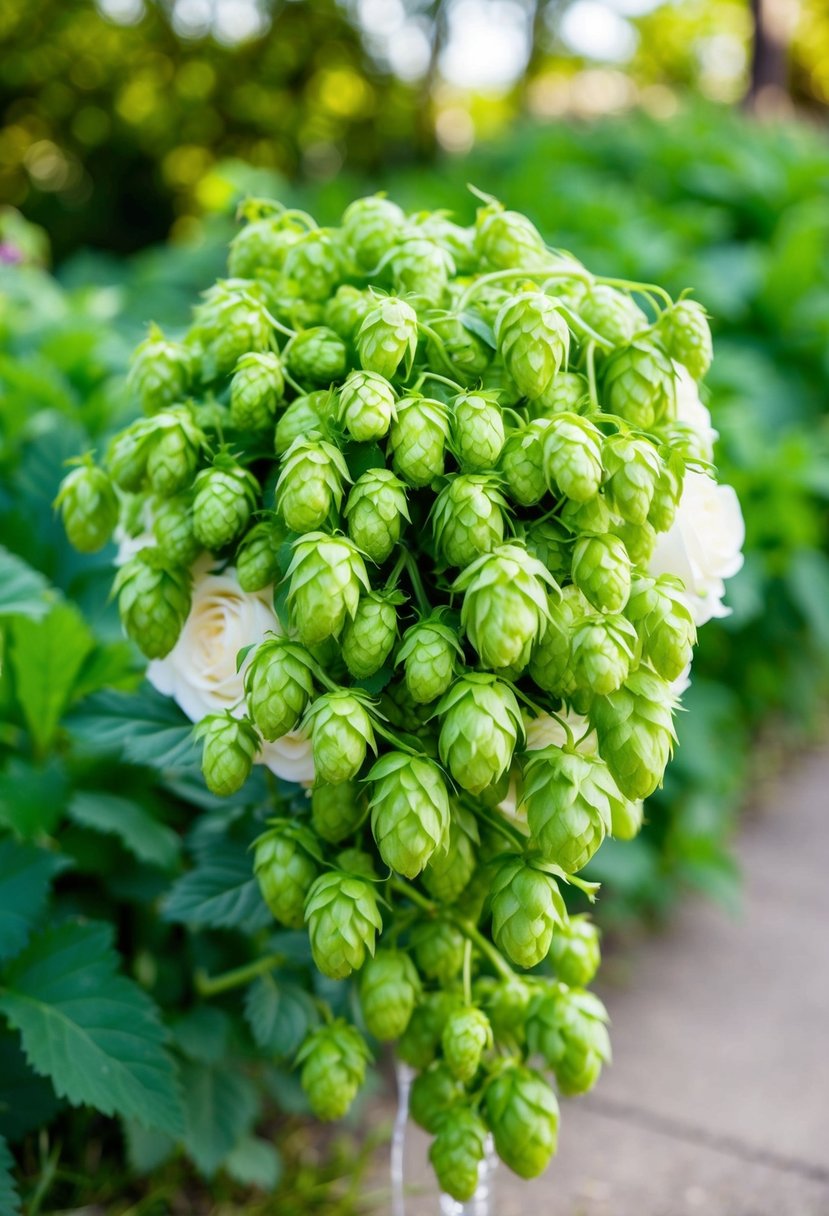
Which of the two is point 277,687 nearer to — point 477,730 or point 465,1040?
point 477,730

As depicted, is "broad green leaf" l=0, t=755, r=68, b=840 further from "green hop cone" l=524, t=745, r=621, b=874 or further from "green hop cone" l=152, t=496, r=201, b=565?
"green hop cone" l=524, t=745, r=621, b=874

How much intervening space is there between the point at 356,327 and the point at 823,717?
3802 millimetres

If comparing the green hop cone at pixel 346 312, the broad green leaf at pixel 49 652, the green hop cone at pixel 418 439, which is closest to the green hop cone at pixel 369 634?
the green hop cone at pixel 418 439

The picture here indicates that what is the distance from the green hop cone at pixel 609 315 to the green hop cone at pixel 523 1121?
2.64 ft

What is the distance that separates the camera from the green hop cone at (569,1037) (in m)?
1.24

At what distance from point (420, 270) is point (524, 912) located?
0.68 metres

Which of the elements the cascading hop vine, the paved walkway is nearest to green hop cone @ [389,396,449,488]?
the cascading hop vine

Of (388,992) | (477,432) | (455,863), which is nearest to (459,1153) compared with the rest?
(388,992)

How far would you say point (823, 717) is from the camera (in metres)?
4.53

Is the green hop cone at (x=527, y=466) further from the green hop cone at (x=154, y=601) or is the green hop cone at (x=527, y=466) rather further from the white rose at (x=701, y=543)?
the green hop cone at (x=154, y=601)

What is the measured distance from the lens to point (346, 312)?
1224mm

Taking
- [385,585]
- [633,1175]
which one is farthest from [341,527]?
[633,1175]

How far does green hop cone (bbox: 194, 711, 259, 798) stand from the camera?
1.07 meters

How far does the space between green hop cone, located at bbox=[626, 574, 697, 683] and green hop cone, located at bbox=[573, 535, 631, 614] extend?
0.04m
